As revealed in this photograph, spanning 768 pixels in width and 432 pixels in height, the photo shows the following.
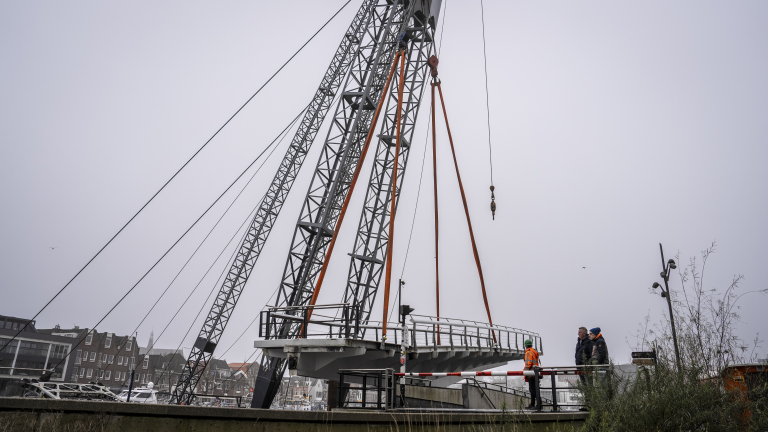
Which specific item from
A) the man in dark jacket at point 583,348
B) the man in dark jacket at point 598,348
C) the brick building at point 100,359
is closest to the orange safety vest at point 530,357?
the man in dark jacket at point 583,348

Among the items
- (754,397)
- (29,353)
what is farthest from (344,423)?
(29,353)

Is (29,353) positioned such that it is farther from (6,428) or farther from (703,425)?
(703,425)

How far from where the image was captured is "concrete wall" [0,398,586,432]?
23.1 ft

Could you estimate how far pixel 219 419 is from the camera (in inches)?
307

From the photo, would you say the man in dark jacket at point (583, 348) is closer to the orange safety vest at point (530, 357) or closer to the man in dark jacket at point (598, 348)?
the man in dark jacket at point (598, 348)

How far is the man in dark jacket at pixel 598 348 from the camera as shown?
415 inches

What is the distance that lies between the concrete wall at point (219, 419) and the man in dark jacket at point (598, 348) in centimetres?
195

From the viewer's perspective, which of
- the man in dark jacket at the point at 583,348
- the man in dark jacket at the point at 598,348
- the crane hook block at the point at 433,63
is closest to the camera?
the man in dark jacket at the point at 598,348

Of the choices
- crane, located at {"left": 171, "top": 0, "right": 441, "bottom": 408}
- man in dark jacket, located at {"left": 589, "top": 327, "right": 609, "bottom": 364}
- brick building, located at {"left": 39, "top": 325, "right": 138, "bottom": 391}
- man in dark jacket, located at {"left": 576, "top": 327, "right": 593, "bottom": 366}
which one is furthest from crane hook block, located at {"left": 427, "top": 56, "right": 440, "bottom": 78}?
brick building, located at {"left": 39, "top": 325, "right": 138, "bottom": 391}

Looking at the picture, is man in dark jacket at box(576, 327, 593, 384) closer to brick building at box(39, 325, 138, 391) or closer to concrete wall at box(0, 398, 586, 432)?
concrete wall at box(0, 398, 586, 432)

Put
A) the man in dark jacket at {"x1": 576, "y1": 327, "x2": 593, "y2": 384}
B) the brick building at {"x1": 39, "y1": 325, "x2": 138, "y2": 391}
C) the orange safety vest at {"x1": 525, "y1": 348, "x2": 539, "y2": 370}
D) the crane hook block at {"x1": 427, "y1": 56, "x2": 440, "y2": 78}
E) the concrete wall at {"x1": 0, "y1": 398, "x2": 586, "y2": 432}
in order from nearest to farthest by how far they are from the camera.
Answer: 1. the concrete wall at {"x1": 0, "y1": 398, "x2": 586, "y2": 432}
2. the man in dark jacket at {"x1": 576, "y1": 327, "x2": 593, "y2": 384}
3. the orange safety vest at {"x1": 525, "y1": 348, "x2": 539, "y2": 370}
4. the crane hook block at {"x1": 427, "y1": 56, "x2": 440, "y2": 78}
5. the brick building at {"x1": 39, "y1": 325, "x2": 138, "y2": 391}

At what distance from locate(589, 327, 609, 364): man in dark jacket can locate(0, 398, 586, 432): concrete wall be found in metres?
1.95

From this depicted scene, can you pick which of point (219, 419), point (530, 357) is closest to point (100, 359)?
point (219, 419)

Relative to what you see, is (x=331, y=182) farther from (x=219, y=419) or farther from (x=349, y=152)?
(x=219, y=419)
